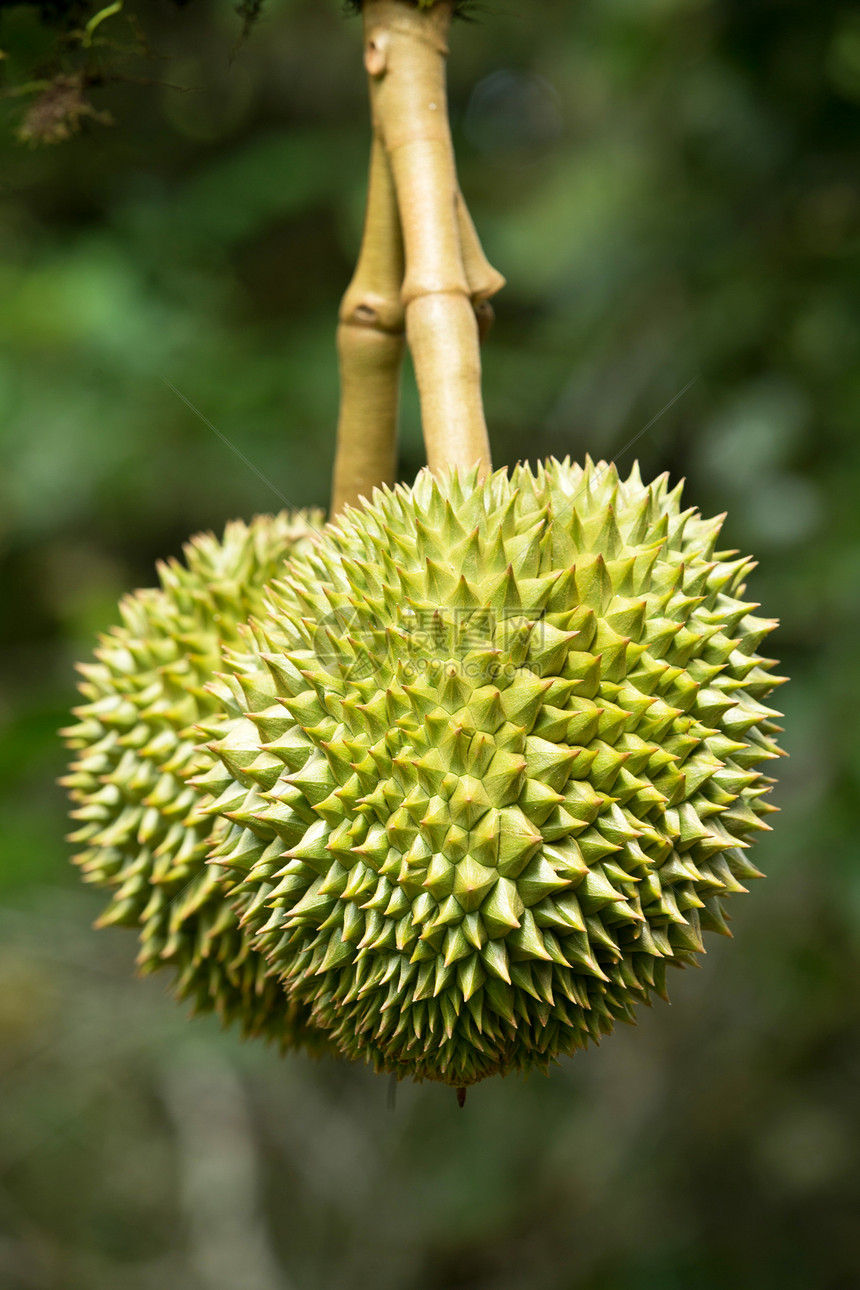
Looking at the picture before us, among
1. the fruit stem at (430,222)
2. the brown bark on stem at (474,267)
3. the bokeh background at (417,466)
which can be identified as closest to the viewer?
the fruit stem at (430,222)

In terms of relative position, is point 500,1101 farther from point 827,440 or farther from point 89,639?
point 827,440

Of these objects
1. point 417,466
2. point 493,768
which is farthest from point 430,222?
point 417,466

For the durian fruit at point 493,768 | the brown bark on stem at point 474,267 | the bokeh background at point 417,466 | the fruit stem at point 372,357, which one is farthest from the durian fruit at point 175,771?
the bokeh background at point 417,466

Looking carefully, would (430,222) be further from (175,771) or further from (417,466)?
(417,466)

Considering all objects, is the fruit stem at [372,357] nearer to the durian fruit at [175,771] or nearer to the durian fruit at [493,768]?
the durian fruit at [175,771]

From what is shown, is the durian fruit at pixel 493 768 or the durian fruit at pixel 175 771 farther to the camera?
the durian fruit at pixel 175 771

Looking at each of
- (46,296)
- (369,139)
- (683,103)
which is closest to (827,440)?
(683,103)
